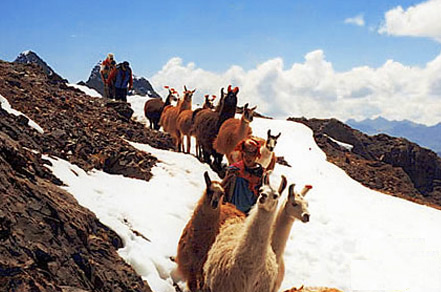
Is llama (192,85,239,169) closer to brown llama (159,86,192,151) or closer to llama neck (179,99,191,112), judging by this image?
brown llama (159,86,192,151)

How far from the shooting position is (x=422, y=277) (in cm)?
734

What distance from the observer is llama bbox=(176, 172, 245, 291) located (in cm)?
479

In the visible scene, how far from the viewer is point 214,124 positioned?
10.9m

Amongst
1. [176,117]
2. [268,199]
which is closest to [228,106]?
[176,117]

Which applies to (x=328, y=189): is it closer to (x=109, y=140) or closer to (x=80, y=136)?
(x=109, y=140)

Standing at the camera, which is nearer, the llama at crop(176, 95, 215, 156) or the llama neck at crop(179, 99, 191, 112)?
the llama at crop(176, 95, 215, 156)

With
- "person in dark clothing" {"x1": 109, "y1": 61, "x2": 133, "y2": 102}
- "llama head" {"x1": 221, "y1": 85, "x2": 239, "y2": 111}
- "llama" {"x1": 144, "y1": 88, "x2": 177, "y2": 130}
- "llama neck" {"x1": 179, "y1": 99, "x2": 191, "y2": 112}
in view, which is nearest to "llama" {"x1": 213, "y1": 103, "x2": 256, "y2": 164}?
"llama head" {"x1": 221, "y1": 85, "x2": 239, "y2": 111}

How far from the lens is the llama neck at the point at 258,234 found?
3990 millimetres

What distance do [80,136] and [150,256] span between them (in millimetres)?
3765

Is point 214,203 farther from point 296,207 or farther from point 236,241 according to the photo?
point 296,207

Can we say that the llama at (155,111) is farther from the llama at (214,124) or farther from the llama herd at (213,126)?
the llama at (214,124)

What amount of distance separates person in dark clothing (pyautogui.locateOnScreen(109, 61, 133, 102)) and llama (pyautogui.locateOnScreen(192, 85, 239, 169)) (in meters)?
7.00

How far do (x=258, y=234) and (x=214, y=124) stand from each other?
7034mm

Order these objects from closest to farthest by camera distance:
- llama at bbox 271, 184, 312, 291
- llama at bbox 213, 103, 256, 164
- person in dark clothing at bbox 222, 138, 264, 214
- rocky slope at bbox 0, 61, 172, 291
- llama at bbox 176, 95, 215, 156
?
rocky slope at bbox 0, 61, 172, 291, llama at bbox 271, 184, 312, 291, person in dark clothing at bbox 222, 138, 264, 214, llama at bbox 213, 103, 256, 164, llama at bbox 176, 95, 215, 156
